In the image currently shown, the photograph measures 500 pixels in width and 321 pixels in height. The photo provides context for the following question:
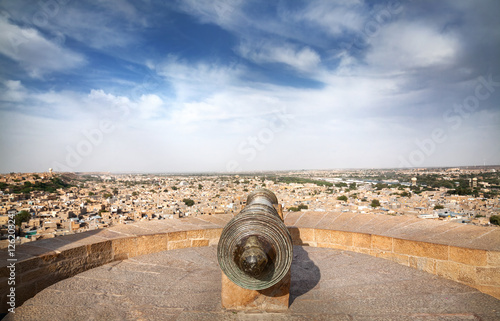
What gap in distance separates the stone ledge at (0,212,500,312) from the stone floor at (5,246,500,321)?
15cm

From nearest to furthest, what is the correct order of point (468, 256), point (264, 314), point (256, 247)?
point (256, 247) → point (264, 314) → point (468, 256)

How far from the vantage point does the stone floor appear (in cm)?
219

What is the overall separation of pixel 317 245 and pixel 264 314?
2.23 metres

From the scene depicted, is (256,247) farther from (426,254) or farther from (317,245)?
(317,245)

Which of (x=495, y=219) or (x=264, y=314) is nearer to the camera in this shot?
(x=264, y=314)

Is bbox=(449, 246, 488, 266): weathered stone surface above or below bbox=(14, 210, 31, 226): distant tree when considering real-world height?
above

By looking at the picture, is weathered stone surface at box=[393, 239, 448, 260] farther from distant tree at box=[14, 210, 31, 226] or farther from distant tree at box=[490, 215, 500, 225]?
distant tree at box=[14, 210, 31, 226]

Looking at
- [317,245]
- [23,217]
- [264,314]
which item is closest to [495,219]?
[317,245]

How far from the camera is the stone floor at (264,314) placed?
2193mm

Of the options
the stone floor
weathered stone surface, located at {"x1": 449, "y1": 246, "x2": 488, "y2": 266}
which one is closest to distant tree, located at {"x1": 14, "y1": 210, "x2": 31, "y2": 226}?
the stone floor

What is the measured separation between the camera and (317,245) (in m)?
4.30

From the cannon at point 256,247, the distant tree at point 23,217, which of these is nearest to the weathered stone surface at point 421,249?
the cannon at point 256,247

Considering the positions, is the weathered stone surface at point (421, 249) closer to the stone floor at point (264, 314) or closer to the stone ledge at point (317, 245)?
the stone ledge at point (317, 245)

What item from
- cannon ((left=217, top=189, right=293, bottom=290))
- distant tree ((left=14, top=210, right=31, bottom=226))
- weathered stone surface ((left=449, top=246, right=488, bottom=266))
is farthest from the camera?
distant tree ((left=14, top=210, right=31, bottom=226))
